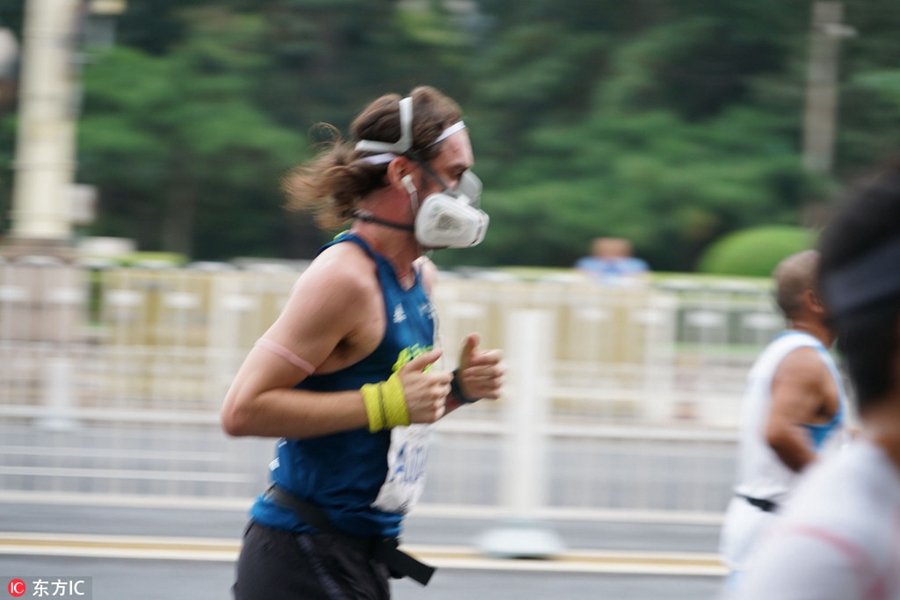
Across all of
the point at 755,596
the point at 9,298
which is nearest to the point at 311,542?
the point at 755,596

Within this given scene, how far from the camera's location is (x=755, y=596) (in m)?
1.17

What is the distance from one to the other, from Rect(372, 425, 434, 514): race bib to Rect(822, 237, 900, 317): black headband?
134 centimetres

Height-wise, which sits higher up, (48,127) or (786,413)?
(48,127)

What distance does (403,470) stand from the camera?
8.23ft

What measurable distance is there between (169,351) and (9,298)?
3.21 ft

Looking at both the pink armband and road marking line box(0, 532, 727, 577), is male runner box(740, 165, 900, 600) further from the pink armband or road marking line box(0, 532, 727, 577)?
road marking line box(0, 532, 727, 577)

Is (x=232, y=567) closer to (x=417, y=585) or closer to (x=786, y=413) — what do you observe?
(x=417, y=585)

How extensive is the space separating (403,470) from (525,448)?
337 centimetres

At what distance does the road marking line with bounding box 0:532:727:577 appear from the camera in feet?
18.3

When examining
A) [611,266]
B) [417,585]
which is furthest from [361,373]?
[611,266]

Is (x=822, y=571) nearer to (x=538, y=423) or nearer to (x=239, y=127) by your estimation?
(x=538, y=423)

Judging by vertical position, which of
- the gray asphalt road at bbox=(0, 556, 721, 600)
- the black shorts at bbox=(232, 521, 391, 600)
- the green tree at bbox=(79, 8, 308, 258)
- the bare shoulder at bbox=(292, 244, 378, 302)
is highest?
the green tree at bbox=(79, 8, 308, 258)

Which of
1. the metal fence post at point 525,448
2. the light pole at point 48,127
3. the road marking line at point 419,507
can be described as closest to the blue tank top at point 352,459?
the metal fence post at point 525,448

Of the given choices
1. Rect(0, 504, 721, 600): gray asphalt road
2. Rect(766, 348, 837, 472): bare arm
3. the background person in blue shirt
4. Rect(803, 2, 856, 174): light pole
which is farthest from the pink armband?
Rect(803, 2, 856, 174): light pole
